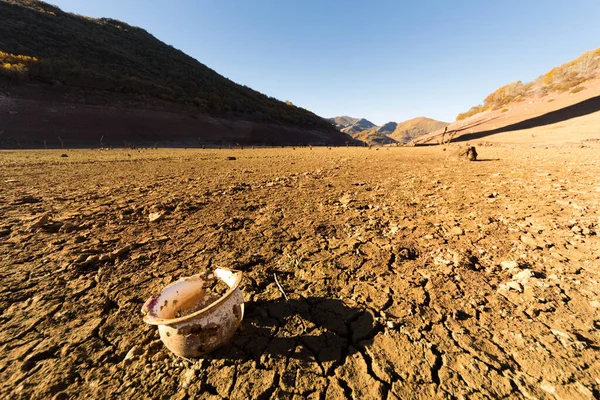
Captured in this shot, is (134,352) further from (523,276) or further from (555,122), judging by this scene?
(555,122)

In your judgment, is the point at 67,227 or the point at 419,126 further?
the point at 419,126

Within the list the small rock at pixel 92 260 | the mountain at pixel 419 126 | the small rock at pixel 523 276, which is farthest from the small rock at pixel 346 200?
the mountain at pixel 419 126

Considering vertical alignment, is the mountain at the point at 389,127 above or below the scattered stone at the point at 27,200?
above

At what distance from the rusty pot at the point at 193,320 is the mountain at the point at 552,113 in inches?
894

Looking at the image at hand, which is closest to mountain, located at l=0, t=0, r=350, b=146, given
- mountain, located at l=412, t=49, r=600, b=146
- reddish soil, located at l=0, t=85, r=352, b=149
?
reddish soil, located at l=0, t=85, r=352, b=149

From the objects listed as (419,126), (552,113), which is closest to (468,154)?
(552,113)

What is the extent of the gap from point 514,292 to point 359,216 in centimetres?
243

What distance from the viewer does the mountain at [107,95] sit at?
2286 centimetres

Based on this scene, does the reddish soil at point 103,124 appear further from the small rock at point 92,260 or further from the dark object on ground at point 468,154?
the dark object on ground at point 468,154

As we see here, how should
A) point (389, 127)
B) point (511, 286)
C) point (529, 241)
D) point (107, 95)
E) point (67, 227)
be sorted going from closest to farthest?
1. point (511, 286)
2. point (529, 241)
3. point (67, 227)
4. point (107, 95)
5. point (389, 127)

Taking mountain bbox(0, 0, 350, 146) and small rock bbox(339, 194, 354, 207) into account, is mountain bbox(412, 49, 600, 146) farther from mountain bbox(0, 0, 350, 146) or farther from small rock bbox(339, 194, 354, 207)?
mountain bbox(0, 0, 350, 146)

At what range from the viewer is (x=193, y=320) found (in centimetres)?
167

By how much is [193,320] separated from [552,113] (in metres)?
44.5

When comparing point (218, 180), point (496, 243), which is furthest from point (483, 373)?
point (218, 180)
